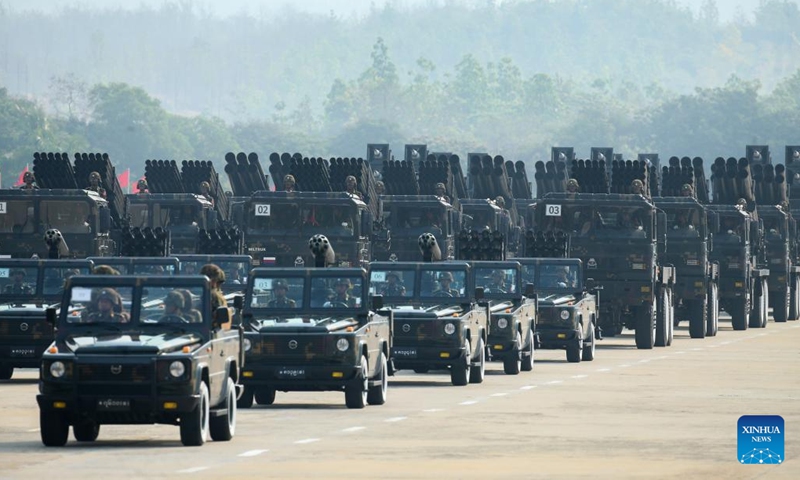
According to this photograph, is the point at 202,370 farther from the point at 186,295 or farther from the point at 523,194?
the point at 523,194

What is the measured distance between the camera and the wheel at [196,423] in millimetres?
20266

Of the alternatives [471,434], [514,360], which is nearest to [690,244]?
[514,360]

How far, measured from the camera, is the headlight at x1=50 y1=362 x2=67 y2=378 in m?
20.1

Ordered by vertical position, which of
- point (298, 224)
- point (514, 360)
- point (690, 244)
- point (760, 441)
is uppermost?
point (298, 224)

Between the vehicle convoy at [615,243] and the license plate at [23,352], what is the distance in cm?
1434

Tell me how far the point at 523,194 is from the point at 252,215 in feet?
87.8

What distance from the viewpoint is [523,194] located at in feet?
222

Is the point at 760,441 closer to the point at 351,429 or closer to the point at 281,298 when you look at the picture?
the point at 351,429

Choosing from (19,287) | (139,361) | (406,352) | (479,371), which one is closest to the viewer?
(139,361)

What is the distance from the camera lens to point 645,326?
145 feet

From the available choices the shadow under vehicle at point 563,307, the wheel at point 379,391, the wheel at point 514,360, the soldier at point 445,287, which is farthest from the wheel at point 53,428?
the shadow under vehicle at point 563,307

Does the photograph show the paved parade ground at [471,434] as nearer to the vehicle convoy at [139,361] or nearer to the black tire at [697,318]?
→ the vehicle convoy at [139,361]

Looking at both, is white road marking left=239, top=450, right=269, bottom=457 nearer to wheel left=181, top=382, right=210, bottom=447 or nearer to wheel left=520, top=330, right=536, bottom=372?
wheel left=181, top=382, right=210, bottom=447

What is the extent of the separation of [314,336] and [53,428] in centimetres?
571
